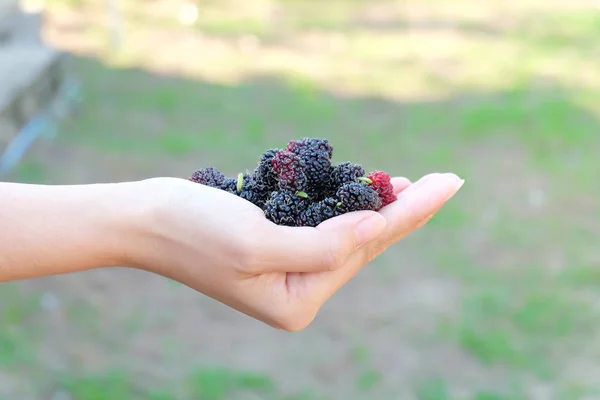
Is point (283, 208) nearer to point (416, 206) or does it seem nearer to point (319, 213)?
point (319, 213)

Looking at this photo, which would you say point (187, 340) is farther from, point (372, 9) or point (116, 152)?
point (372, 9)

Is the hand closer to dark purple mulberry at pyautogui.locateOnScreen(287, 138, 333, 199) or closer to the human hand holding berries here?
the human hand holding berries

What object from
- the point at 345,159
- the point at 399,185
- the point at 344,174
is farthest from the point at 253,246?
the point at 345,159

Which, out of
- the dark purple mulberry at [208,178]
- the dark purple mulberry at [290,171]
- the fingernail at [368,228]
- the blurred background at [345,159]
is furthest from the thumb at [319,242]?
the blurred background at [345,159]

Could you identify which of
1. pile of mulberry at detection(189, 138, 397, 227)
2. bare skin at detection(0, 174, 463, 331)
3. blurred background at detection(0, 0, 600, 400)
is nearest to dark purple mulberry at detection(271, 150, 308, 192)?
pile of mulberry at detection(189, 138, 397, 227)

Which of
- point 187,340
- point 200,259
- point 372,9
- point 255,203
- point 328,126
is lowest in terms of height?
point 200,259

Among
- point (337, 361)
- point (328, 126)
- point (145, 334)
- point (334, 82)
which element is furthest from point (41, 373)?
point (334, 82)

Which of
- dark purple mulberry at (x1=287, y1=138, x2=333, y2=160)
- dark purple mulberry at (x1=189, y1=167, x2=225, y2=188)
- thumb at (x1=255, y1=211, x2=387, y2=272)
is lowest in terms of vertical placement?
thumb at (x1=255, y1=211, x2=387, y2=272)
